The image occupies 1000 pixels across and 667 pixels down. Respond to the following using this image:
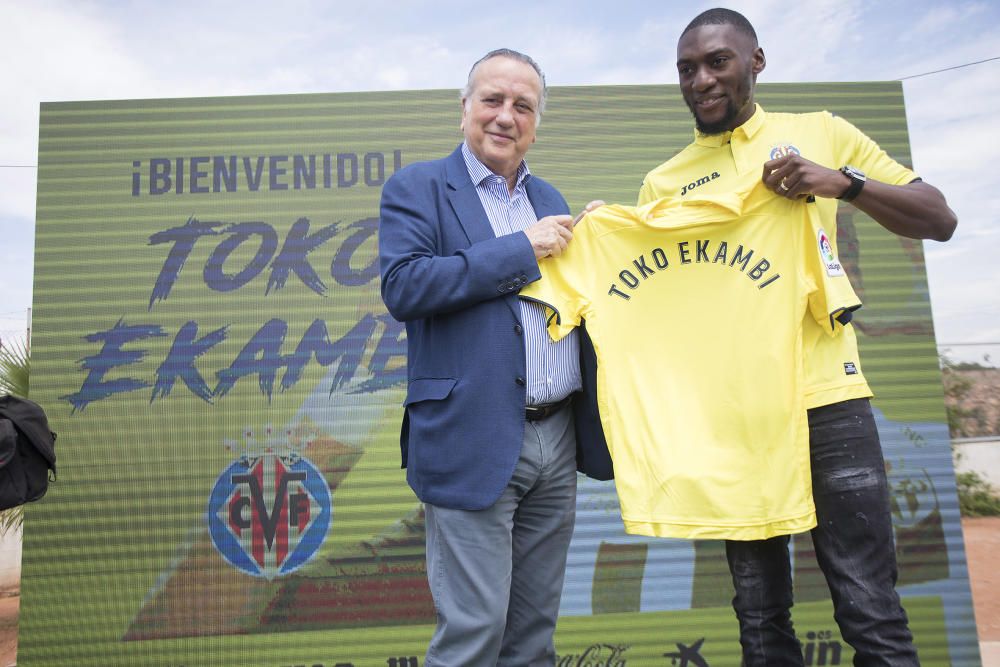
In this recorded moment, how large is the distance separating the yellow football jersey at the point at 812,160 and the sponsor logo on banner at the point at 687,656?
8.16 feet

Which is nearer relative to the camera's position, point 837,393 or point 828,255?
point 837,393

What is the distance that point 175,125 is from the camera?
397 centimetres

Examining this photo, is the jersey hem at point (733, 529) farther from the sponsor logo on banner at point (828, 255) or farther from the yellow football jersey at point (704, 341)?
the sponsor logo on banner at point (828, 255)

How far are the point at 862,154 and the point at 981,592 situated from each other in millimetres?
6794

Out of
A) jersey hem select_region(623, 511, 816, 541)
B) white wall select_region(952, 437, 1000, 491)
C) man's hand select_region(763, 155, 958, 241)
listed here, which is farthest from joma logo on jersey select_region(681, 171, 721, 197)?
white wall select_region(952, 437, 1000, 491)

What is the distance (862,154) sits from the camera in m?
1.91

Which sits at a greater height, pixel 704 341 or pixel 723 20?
pixel 723 20

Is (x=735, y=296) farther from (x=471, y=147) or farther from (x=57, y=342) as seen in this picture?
(x=57, y=342)

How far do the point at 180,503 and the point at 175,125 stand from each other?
7.04 feet

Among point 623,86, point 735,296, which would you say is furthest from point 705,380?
point 623,86

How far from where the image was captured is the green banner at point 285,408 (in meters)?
3.69

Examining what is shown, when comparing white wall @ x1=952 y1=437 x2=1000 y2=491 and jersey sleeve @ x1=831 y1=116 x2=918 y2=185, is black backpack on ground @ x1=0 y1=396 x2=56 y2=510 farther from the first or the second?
white wall @ x1=952 y1=437 x2=1000 y2=491

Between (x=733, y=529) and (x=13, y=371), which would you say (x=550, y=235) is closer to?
(x=733, y=529)

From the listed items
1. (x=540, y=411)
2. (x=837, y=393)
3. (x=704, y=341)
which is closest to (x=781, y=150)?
(x=704, y=341)
